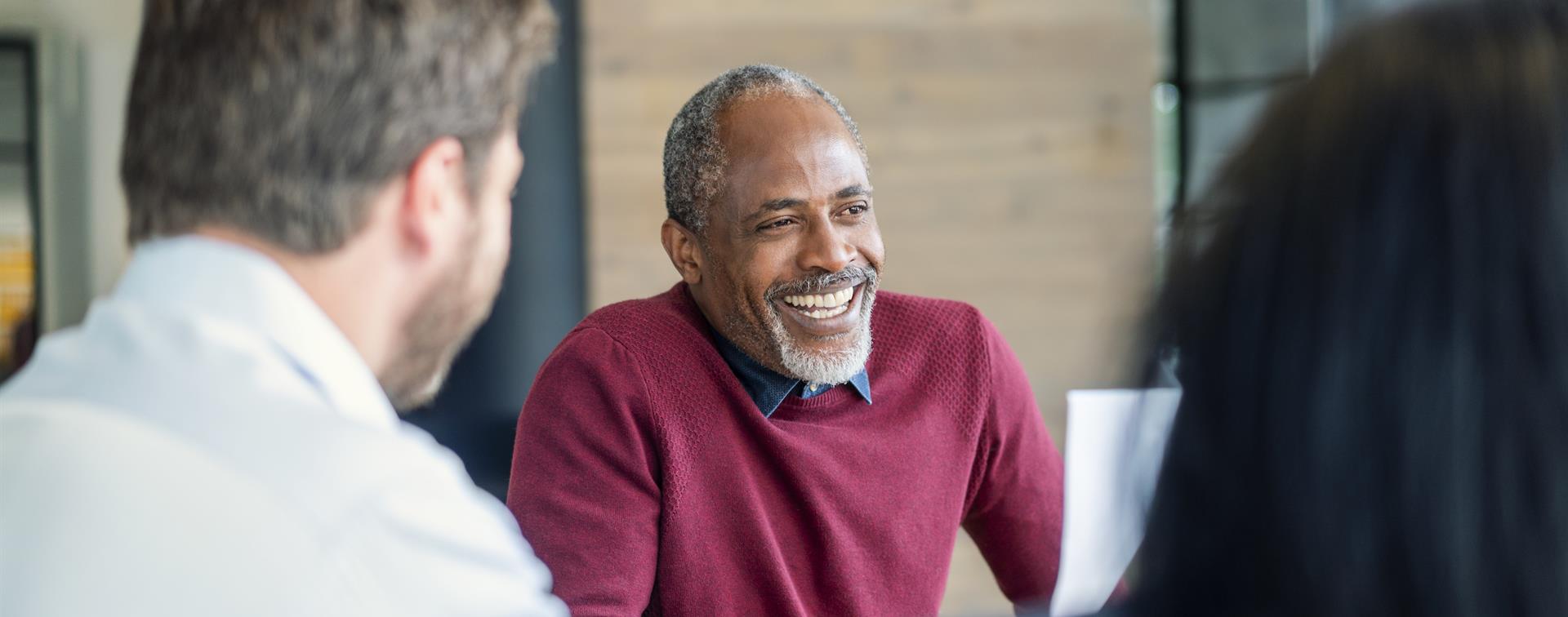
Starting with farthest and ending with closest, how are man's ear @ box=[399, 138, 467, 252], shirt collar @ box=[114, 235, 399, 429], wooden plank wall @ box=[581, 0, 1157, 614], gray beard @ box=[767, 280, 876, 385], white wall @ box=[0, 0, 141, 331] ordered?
white wall @ box=[0, 0, 141, 331] → wooden plank wall @ box=[581, 0, 1157, 614] → gray beard @ box=[767, 280, 876, 385] → man's ear @ box=[399, 138, 467, 252] → shirt collar @ box=[114, 235, 399, 429]

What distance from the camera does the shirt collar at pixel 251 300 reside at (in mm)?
775

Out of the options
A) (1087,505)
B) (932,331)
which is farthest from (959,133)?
(1087,505)

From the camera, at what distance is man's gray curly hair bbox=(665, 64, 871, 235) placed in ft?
5.44

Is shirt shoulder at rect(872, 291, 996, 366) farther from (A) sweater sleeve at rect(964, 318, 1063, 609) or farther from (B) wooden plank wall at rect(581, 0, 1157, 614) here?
(B) wooden plank wall at rect(581, 0, 1157, 614)

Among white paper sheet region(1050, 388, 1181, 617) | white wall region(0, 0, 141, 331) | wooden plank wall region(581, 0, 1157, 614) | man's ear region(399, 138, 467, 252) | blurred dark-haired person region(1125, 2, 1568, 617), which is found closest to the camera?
blurred dark-haired person region(1125, 2, 1568, 617)

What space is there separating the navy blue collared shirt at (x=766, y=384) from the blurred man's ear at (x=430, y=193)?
2.30ft

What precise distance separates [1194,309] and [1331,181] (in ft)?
0.26

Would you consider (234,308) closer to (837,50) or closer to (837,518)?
(837,518)

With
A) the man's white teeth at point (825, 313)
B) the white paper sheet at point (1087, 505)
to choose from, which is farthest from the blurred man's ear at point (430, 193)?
the man's white teeth at point (825, 313)

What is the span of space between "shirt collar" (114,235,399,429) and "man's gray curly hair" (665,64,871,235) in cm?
88

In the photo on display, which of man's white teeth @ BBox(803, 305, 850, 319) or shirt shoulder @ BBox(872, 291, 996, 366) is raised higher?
man's white teeth @ BBox(803, 305, 850, 319)

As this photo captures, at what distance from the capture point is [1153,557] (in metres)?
0.60

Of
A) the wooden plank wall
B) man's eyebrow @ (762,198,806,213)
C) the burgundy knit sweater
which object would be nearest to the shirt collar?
the burgundy knit sweater

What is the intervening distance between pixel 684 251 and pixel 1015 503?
21.1 inches
